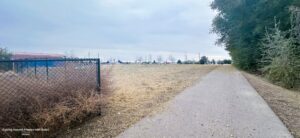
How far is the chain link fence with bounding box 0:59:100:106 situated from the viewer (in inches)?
208

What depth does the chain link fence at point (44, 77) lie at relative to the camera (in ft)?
17.3

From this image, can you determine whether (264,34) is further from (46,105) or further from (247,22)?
(46,105)

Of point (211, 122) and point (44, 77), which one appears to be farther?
point (211, 122)

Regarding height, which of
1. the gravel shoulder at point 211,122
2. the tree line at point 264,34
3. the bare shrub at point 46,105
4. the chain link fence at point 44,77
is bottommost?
the gravel shoulder at point 211,122

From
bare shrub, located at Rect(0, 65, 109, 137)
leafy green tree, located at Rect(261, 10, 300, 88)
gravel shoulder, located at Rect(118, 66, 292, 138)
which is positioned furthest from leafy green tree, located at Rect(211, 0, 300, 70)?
bare shrub, located at Rect(0, 65, 109, 137)

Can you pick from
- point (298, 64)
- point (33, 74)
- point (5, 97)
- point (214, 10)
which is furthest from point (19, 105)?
point (214, 10)

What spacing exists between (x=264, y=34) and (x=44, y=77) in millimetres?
22723

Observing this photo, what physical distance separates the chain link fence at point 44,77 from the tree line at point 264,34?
44.4 ft

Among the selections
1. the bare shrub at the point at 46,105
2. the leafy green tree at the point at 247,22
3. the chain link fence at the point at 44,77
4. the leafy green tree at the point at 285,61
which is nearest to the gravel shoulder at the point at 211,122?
the bare shrub at the point at 46,105

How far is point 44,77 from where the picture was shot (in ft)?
19.8

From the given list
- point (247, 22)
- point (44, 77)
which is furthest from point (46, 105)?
point (247, 22)

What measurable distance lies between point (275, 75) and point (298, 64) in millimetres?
1560

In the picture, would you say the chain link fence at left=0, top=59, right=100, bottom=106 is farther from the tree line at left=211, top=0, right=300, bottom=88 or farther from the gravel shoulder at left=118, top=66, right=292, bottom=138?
the tree line at left=211, top=0, right=300, bottom=88

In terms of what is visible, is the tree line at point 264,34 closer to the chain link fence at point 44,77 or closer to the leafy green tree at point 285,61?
the leafy green tree at point 285,61
